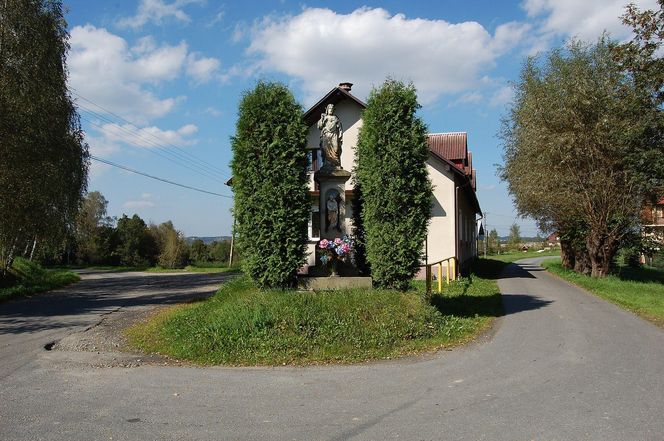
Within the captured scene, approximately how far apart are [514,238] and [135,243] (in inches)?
2426

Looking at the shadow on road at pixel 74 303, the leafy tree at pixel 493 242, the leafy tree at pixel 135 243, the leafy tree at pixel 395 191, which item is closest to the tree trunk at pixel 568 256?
the shadow on road at pixel 74 303

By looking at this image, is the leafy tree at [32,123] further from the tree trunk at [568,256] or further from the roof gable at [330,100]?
the tree trunk at [568,256]

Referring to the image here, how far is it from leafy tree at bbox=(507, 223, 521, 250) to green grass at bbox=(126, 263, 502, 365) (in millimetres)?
83085

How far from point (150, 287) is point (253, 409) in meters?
18.0

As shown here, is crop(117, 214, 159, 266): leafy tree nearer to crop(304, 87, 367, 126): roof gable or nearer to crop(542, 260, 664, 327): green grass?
crop(304, 87, 367, 126): roof gable

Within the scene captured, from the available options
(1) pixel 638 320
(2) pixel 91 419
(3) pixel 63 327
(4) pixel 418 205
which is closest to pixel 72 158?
(3) pixel 63 327

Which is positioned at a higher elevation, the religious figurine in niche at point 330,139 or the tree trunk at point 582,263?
the religious figurine in niche at point 330,139

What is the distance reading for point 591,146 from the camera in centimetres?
2103

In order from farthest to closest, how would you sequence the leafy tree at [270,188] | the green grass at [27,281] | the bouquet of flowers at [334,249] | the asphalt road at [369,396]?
the green grass at [27,281] → the bouquet of flowers at [334,249] → the leafy tree at [270,188] → the asphalt road at [369,396]

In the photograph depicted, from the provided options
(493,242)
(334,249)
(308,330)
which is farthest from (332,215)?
(493,242)

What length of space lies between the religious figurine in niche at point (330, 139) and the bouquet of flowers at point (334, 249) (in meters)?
1.72

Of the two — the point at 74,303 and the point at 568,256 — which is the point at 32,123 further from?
the point at 568,256

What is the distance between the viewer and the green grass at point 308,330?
8.29 metres

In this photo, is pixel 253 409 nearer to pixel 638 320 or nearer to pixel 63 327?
pixel 63 327
